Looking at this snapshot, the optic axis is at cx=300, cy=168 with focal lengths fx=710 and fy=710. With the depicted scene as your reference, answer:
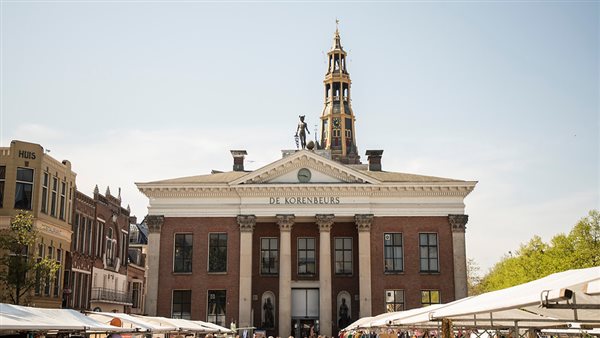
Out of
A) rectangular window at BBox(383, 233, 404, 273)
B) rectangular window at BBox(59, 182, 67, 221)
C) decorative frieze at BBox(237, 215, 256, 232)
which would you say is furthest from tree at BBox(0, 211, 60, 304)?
rectangular window at BBox(383, 233, 404, 273)

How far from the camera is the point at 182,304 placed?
1972 inches

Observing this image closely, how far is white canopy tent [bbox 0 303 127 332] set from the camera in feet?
40.0

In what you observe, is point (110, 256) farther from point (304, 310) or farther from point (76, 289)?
point (304, 310)

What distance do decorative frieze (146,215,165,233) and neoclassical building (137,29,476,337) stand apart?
0.25ft

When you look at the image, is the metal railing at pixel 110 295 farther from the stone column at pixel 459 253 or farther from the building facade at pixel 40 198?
the stone column at pixel 459 253

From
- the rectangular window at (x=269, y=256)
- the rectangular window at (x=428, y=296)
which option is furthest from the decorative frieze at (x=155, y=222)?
the rectangular window at (x=428, y=296)

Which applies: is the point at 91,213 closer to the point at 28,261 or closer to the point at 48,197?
the point at 48,197

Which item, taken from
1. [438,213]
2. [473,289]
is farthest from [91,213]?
[473,289]

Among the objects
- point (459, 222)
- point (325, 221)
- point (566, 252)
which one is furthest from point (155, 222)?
point (566, 252)

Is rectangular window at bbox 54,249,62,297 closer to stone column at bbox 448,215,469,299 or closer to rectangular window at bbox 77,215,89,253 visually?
rectangular window at bbox 77,215,89,253

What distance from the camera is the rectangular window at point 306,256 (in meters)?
51.3

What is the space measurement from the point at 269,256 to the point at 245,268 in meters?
2.87

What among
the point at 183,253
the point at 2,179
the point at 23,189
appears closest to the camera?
the point at 2,179

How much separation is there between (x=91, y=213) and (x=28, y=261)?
16.0 meters
